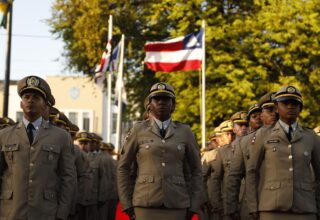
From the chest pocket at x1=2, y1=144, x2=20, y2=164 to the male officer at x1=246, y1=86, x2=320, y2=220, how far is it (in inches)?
95.5

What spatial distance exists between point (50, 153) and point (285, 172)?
2344mm

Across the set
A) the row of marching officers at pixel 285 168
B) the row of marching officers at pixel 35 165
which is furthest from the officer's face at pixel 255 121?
the row of marching officers at pixel 35 165

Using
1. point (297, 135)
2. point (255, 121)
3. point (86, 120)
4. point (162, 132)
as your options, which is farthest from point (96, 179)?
point (86, 120)

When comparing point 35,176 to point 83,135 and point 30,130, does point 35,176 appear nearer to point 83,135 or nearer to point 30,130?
point 30,130

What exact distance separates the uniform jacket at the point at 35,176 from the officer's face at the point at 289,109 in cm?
221

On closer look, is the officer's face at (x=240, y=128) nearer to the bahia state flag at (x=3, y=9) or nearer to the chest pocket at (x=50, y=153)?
the chest pocket at (x=50, y=153)

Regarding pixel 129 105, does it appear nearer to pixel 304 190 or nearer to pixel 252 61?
pixel 252 61

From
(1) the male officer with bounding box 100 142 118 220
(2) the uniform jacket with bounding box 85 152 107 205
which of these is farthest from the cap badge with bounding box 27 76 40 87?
(1) the male officer with bounding box 100 142 118 220

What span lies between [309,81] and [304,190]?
22.9 metres

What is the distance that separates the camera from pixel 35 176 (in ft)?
25.3

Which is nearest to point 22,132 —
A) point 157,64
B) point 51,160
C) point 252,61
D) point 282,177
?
point 51,160

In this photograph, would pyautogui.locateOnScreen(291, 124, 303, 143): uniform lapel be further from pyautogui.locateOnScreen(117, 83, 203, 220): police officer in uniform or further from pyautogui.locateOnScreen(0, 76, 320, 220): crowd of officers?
pyautogui.locateOnScreen(117, 83, 203, 220): police officer in uniform

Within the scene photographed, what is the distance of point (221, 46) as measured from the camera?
31.3 meters

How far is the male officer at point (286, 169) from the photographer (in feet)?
26.7
